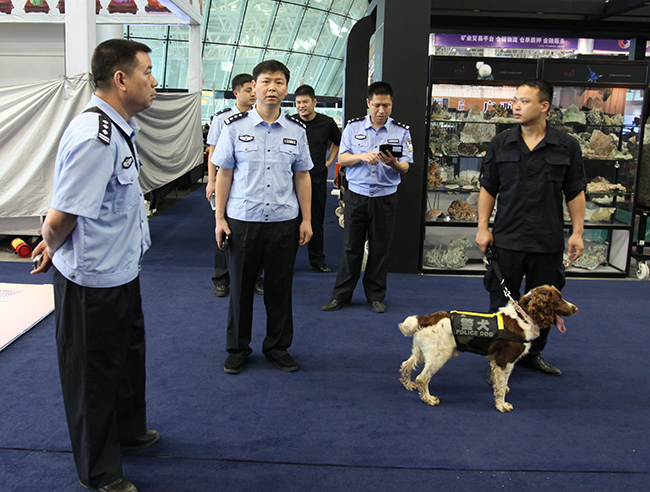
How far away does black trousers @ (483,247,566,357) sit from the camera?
311 centimetres

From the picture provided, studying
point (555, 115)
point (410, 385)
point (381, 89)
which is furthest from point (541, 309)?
point (555, 115)

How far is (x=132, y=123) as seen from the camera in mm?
2062

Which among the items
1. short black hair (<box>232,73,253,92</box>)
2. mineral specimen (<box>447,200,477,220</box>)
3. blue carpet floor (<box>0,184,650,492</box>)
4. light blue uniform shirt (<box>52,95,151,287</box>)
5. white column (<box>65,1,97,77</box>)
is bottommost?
blue carpet floor (<box>0,184,650,492</box>)

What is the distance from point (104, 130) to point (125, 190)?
23cm

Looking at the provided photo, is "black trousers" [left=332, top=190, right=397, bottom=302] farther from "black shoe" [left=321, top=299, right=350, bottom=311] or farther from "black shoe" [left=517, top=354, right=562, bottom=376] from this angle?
"black shoe" [left=517, top=354, right=562, bottom=376]

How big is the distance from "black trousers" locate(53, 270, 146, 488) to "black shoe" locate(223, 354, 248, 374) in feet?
3.51

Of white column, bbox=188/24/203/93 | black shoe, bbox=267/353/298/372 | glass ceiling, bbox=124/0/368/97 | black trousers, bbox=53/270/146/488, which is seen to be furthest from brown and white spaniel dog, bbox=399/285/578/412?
glass ceiling, bbox=124/0/368/97

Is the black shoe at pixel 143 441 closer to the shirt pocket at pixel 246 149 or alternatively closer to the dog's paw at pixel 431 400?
the dog's paw at pixel 431 400

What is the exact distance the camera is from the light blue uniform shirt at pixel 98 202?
5.86 feet

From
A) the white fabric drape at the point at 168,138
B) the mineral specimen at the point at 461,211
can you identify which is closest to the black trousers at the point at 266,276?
the mineral specimen at the point at 461,211

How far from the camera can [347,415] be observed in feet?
8.96

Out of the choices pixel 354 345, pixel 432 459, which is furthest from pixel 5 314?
pixel 432 459

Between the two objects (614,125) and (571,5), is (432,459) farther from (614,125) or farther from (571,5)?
(571,5)

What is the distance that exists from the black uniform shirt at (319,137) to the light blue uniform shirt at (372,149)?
0.98 m
